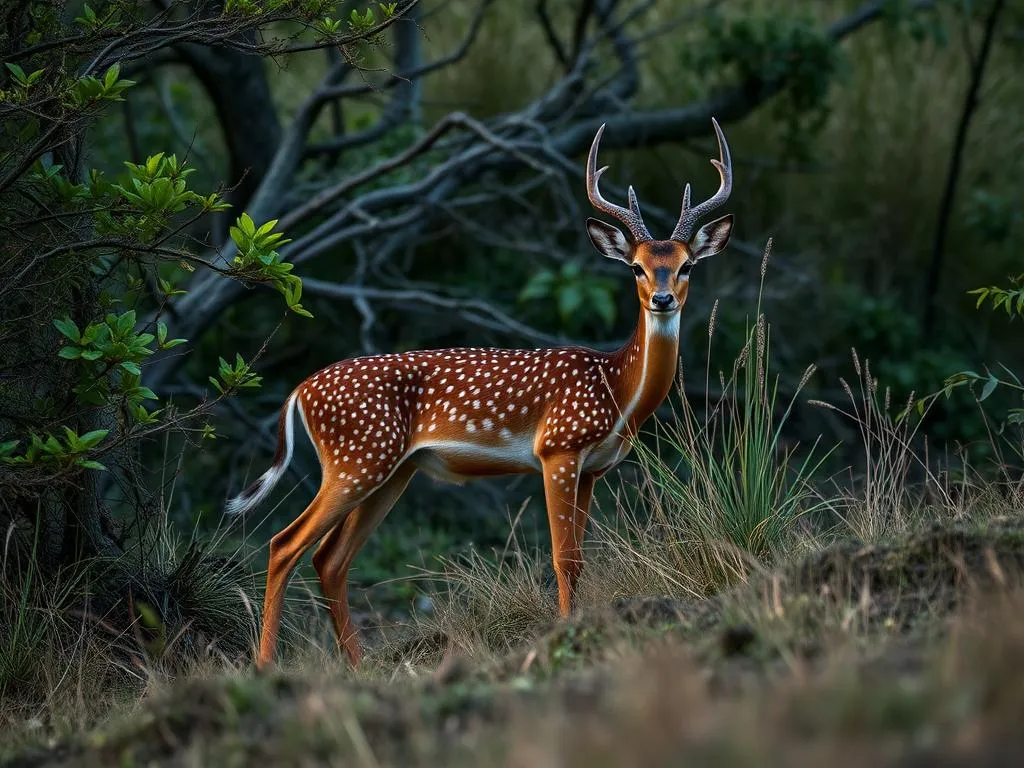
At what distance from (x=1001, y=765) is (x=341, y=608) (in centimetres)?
445

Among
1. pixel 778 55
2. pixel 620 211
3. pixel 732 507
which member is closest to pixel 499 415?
pixel 620 211

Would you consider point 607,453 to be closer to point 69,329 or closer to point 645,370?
point 645,370

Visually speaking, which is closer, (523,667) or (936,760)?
(936,760)

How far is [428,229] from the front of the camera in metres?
11.5

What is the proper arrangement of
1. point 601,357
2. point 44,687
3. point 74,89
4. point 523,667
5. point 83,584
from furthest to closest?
point 601,357, point 83,584, point 44,687, point 74,89, point 523,667

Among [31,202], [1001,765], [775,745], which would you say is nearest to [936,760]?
[1001,765]

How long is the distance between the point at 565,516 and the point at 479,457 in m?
0.52

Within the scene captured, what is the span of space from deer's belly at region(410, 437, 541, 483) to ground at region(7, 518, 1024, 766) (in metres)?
1.57

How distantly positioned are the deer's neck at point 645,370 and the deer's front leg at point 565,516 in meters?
0.29

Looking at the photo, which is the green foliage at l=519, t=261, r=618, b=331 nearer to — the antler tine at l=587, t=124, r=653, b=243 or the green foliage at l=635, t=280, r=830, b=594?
the antler tine at l=587, t=124, r=653, b=243

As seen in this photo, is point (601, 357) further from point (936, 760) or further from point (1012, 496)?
point (936, 760)

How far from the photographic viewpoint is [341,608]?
6574 mm

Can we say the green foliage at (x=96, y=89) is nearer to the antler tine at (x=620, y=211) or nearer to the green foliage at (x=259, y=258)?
the green foliage at (x=259, y=258)

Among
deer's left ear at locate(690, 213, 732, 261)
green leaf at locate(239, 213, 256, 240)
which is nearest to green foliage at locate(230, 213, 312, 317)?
green leaf at locate(239, 213, 256, 240)
